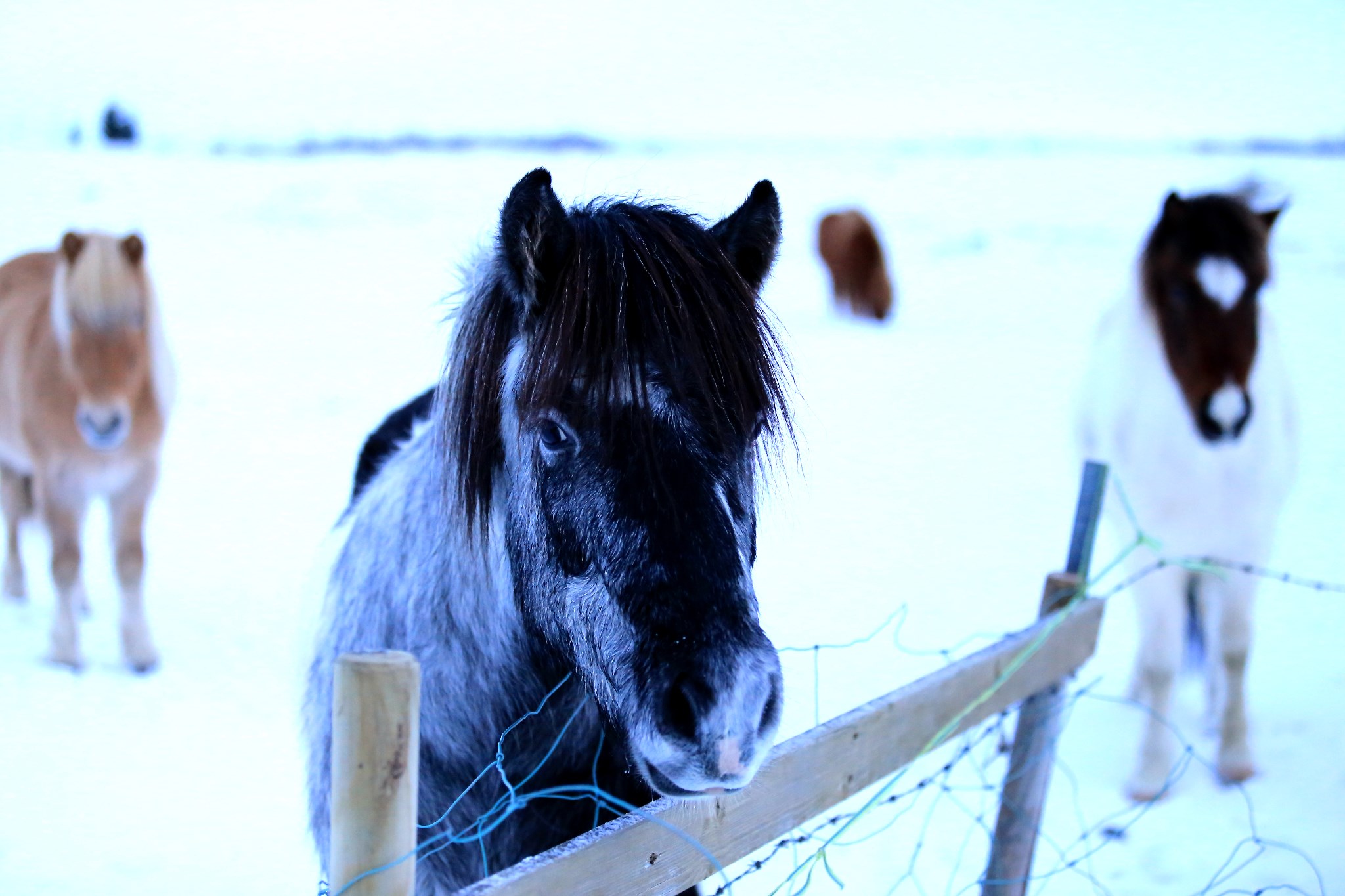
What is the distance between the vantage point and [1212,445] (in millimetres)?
3295

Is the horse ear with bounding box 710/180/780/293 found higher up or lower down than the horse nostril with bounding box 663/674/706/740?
higher up

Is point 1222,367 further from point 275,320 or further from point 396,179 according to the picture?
point 396,179

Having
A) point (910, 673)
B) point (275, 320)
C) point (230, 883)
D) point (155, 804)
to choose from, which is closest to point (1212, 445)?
point (910, 673)

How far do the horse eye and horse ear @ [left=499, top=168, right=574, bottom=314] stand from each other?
187mm

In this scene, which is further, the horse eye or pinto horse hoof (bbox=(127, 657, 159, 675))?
pinto horse hoof (bbox=(127, 657, 159, 675))

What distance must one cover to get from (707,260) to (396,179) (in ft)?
56.1

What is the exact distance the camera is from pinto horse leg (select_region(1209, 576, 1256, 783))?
341 cm

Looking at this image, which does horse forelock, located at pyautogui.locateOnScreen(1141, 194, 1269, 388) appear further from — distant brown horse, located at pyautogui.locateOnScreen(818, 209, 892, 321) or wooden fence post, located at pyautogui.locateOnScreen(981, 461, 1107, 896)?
distant brown horse, located at pyautogui.locateOnScreen(818, 209, 892, 321)

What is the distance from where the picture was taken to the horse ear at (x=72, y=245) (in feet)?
12.8

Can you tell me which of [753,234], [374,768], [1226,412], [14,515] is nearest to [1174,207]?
[1226,412]

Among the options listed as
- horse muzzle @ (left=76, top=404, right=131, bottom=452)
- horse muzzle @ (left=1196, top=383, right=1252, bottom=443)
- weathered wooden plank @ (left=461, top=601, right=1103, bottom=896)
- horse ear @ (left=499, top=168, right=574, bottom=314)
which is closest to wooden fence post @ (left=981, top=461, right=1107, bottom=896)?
weathered wooden plank @ (left=461, top=601, right=1103, bottom=896)

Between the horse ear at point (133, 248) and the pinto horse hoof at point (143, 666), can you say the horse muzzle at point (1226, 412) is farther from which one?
the pinto horse hoof at point (143, 666)

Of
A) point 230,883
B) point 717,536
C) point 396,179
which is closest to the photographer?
point 717,536

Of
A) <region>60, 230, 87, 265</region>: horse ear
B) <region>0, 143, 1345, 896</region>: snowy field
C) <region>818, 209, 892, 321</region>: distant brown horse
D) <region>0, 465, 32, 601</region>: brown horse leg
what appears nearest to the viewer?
Answer: <region>0, 143, 1345, 896</region>: snowy field
